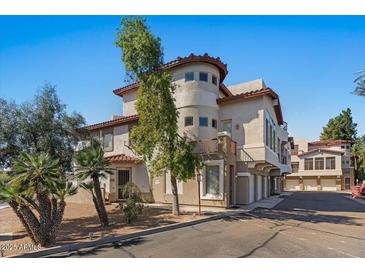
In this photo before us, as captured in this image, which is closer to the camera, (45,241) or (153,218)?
(45,241)

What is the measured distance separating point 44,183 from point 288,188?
2216 inches

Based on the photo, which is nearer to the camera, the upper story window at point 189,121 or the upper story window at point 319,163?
the upper story window at point 189,121

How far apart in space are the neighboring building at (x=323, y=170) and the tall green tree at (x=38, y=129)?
1938 inches

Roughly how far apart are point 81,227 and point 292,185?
174 feet

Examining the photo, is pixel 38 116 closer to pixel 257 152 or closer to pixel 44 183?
pixel 44 183

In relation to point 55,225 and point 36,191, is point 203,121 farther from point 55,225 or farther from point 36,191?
point 36,191

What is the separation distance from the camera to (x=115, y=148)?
24.0m

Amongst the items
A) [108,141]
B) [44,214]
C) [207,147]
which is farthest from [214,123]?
[44,214]

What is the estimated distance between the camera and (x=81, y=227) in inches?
492

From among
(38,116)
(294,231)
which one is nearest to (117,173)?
(38,116)

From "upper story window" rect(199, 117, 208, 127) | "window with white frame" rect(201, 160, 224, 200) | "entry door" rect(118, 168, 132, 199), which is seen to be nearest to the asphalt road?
"window with white frame" rect(201, 160, 224, 200)

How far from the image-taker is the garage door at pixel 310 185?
2195 inches

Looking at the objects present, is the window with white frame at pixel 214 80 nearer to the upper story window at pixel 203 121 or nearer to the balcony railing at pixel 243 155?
the upper story window at pixel 203 121

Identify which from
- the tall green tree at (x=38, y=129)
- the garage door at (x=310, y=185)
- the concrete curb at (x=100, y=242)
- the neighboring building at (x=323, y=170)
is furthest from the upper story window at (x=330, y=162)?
the tall green tree at (x=38, y=129)
